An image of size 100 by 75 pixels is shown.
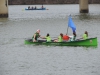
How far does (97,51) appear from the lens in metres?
43.5

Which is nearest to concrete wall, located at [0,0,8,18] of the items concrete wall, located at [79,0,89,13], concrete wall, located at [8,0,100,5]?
concrete wall, located at [79,0,89,13]

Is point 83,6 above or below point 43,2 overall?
above

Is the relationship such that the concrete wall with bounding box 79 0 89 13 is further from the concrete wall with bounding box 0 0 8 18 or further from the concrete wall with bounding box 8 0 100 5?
the concrete wall with bounding box 8 0 100 5

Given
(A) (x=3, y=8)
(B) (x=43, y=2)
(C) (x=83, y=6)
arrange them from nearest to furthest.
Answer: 1. (A) (x=3, y=8)
2. (C) (x=83, y=6)
3. (B) (x=43, y=2)

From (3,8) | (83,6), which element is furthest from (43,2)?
(3,8)

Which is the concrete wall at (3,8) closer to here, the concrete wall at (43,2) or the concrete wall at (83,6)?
the concrete wall at (83,6)

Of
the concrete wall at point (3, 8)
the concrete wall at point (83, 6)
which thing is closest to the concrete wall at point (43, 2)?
the concrete wall at point (83, 6)

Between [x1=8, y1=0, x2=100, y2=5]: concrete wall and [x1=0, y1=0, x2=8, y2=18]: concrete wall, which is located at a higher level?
[x1=0, y1=0, x2=8, y2=18]: concrete wall

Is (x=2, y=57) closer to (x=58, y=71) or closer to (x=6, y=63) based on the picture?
(x=6, y=63)

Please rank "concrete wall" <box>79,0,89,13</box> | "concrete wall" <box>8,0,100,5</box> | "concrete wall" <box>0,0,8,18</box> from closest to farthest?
"concrete wall" <box>0,0,8,18</box> < "concrete wall" <box>79,0,89,13</box> < "concrete wall" <box>8,0,100,5</box>

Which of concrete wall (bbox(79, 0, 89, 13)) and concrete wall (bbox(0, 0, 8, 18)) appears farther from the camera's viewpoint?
concrete wall (bbox(79, 0, 89, 13))

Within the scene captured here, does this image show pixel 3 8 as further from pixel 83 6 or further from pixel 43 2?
pixel 43 2

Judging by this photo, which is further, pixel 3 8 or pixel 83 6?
pixel 83 6

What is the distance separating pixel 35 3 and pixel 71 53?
480ft
